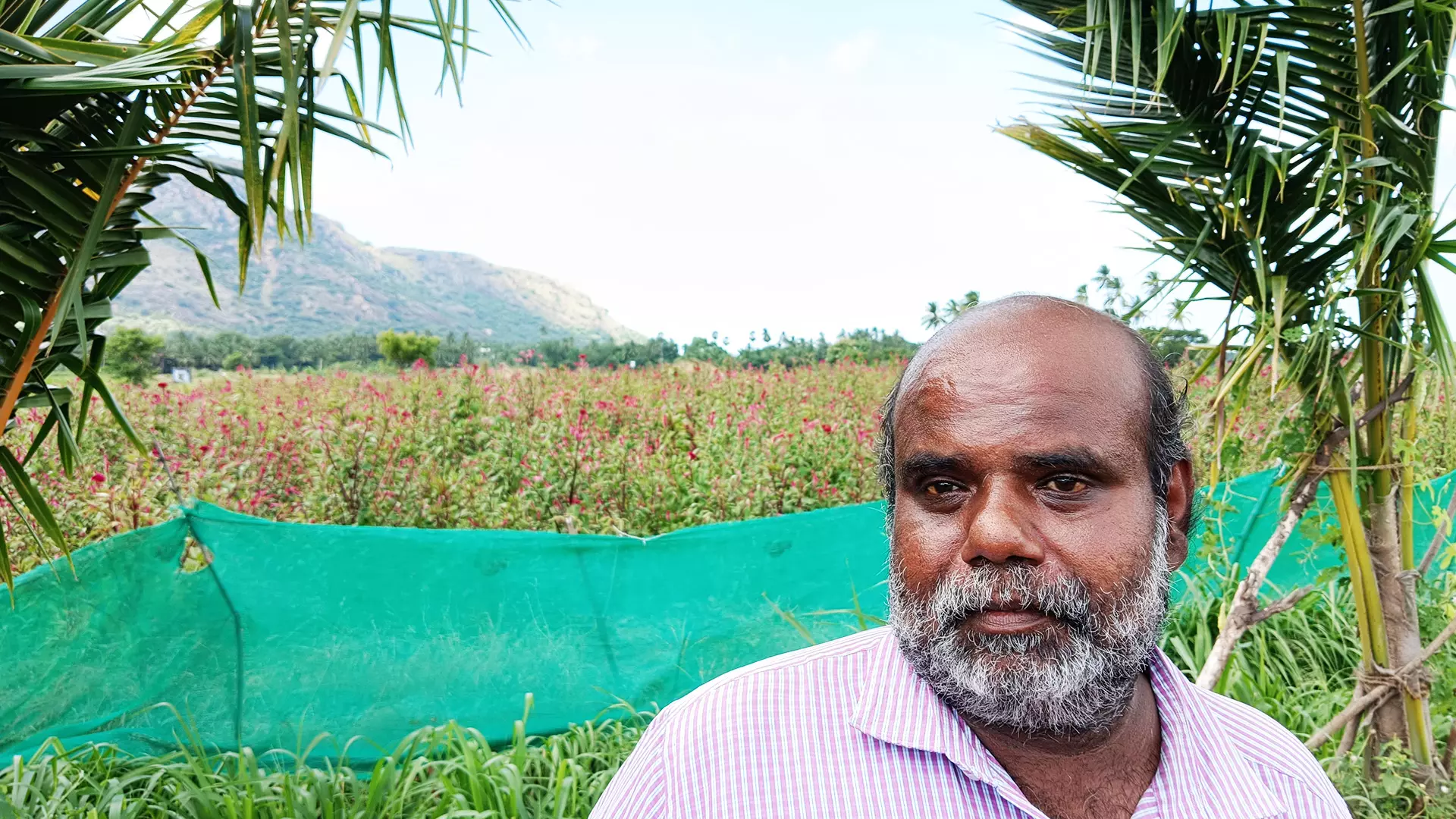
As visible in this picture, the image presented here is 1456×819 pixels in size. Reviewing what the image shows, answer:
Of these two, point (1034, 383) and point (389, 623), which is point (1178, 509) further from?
point (389, 623)

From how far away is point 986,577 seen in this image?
3.98ft

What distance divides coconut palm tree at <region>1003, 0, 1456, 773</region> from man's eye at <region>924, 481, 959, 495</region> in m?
1.85

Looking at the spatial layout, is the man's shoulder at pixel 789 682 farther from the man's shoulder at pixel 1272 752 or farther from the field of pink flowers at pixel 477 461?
the field of pink flowers at pixel 477 461

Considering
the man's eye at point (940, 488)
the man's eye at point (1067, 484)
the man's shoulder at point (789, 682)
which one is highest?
the man's eye at point (1067, 484)

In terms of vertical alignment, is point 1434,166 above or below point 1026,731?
above

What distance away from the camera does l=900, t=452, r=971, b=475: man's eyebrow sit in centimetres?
125

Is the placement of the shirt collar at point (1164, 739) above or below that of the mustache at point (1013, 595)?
below

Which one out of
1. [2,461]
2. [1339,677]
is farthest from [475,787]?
[1339,677]

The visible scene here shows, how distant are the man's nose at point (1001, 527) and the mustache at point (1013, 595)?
2cm

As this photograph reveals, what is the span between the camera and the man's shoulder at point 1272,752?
1.34m

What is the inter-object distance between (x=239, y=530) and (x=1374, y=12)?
407cm

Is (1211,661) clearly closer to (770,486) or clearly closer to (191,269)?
(770,486)

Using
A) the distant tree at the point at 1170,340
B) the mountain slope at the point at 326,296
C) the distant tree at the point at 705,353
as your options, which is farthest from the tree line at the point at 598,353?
the mountain slope at the point at 326,296

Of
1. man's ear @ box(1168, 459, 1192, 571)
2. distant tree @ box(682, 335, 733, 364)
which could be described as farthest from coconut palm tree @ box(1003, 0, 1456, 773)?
distant tree @ box(682, 335, 733, 364)
